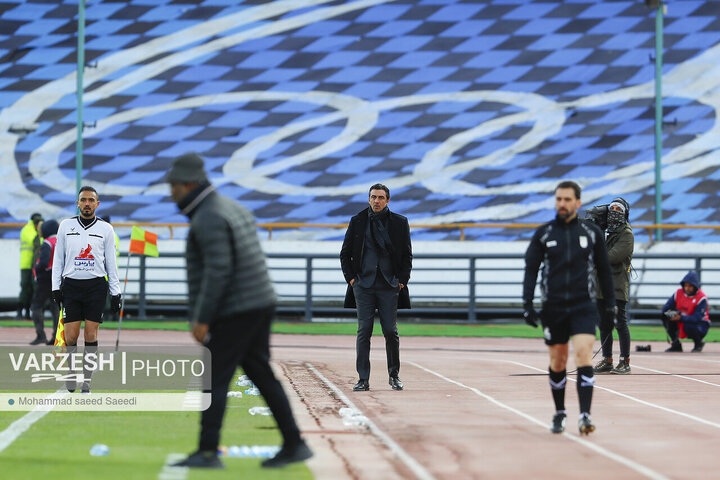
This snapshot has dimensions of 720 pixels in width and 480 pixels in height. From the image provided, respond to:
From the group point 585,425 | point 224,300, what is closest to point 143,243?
point 585,425

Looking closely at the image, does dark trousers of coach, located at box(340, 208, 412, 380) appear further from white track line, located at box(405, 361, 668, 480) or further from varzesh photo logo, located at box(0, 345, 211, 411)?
varzesh photo logo, located at box(0, 345, 211, 411)

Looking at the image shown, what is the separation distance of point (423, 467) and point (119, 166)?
2721 cm

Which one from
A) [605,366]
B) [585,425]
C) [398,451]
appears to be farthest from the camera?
[605,366]

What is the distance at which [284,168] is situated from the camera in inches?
1296

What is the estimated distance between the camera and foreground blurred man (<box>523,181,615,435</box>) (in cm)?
843

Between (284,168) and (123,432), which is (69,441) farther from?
(284,168)

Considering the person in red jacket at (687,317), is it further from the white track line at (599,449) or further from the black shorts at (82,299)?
the black shorts at (82,299)

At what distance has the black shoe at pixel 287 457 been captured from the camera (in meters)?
6.74

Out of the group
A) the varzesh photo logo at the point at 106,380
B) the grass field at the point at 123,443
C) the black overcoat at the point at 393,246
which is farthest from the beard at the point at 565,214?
the black overcoat at the point at 393,246

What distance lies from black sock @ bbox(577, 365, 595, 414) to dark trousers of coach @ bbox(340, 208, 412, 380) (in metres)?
3.31

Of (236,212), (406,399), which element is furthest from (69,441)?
(406,399)

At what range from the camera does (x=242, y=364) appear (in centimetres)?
689

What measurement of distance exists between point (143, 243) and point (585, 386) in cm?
1115

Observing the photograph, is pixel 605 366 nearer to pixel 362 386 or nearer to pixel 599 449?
pixel 362 386
